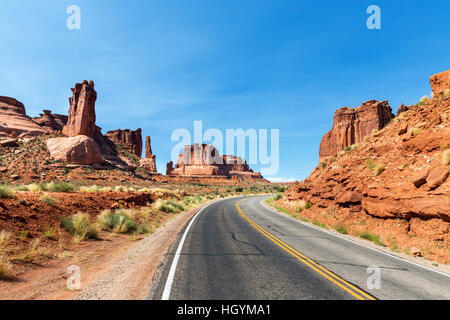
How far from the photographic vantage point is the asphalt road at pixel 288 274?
442 cm

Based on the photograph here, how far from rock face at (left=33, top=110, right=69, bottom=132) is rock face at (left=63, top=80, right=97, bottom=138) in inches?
1289

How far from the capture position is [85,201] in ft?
44.6

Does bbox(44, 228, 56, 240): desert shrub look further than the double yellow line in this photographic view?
Yes

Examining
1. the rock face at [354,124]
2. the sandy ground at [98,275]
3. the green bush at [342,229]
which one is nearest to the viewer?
the sandy ground at [98,275]

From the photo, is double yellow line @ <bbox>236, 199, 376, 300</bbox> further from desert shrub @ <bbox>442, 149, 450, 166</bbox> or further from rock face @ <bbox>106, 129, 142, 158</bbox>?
rock face @ <bbox>106, 129, 142, 158</bbox>

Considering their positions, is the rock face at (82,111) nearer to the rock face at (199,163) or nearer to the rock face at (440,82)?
the rock face at (440,82)

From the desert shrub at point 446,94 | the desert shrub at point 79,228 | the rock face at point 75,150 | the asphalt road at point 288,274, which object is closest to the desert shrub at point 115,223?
the desert shrub at point 79,228

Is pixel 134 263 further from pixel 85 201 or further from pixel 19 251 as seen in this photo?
pixel 85 201

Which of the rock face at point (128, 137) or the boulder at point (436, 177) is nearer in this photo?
the boulder at point (436, 177)

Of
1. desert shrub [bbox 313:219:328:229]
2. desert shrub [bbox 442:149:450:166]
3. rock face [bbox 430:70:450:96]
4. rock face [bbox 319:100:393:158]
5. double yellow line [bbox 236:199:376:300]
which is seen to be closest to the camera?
double yellow line [bbox 236:199:376:300]

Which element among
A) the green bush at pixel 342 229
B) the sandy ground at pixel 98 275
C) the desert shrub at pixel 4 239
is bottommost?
the green bush at pixel 342 229

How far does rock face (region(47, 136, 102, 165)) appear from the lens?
2108 inches

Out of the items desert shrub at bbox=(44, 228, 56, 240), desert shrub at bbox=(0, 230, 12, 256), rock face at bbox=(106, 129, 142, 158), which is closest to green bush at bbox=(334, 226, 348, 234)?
desert shrub at bbox=(44, 228, 56, 240)

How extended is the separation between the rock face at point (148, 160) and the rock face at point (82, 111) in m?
37.1
